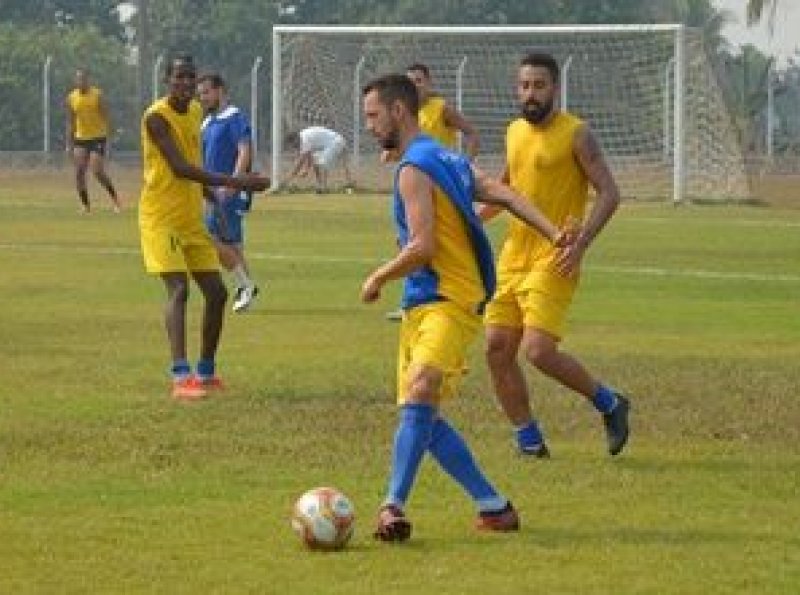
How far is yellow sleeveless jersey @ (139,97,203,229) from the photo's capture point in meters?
15.4

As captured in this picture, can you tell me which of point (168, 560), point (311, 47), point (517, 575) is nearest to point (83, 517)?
point (168, 560)

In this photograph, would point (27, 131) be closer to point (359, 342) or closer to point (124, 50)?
point (124, 50)

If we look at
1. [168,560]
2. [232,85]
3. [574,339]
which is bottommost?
[232,85]

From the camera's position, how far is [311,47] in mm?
50438

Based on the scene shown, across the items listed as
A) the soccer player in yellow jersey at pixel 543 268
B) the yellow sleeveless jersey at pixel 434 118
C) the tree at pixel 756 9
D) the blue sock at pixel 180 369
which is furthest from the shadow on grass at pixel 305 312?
the tree at pixel 756 9

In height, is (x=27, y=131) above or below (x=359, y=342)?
below

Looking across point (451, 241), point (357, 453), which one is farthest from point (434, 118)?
point (451, 241)

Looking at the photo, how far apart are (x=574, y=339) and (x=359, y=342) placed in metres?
1.57

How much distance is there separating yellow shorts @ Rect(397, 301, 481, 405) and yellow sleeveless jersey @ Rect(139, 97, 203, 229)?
17.0 feet

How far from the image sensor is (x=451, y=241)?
1041cm

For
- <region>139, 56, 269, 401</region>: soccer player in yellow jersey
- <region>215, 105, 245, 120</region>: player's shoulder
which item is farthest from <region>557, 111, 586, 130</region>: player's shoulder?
<region>215, 105, 245, 120</region>: player's shoulder

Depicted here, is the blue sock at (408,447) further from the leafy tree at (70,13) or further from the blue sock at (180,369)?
the leafy tree at (70,13)

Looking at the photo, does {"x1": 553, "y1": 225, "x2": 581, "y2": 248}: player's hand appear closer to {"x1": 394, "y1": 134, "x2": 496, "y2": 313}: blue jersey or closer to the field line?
{"x1": 394, "y1": 134, "x2": 496, "y2": 313}: blue jersey

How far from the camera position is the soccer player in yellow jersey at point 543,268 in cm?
1238
